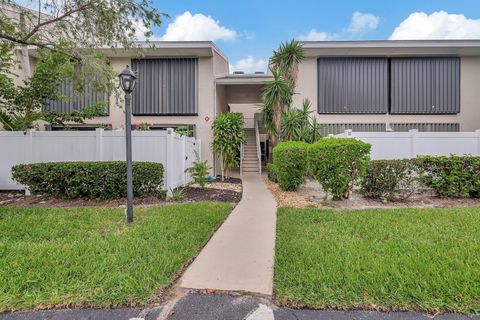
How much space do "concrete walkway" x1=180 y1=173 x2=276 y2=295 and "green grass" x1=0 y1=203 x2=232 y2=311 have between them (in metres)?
0.20

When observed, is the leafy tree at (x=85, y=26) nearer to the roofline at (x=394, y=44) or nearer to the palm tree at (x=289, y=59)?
the palm tree at (x=289, y=59)

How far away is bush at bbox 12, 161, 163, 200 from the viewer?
6.62 meters

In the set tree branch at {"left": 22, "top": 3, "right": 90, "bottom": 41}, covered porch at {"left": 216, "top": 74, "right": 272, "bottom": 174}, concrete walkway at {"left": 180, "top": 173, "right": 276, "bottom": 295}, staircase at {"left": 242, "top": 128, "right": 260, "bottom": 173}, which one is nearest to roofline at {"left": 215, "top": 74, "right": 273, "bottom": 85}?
covered porch at {"left": 216, "top": 74, "right": 272, "bottom": 174}

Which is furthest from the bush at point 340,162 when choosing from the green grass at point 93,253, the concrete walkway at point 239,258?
the green grass at point 93,253

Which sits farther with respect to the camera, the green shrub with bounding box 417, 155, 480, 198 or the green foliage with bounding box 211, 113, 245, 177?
the green foliage with bounding box 211, 113, 245, 177

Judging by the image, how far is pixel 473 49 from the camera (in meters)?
11.4

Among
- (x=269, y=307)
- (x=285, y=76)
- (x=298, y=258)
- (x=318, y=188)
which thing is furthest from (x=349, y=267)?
(x=285, y=76)

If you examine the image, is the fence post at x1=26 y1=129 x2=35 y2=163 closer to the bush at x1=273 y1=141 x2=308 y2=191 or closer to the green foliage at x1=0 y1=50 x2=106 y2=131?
the green foliage at x1=0 y1=50 x2=106 y2=131

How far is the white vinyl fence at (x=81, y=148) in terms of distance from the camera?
7.58 metres

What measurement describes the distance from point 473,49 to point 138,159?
1421 centimetres

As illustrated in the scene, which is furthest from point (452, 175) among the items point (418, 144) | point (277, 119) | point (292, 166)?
point (277, 119)

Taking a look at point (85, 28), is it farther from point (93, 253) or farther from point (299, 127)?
point (299, 127)

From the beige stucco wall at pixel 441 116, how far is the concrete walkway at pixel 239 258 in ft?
26.9

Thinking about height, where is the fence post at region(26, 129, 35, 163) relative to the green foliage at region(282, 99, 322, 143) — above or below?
below
